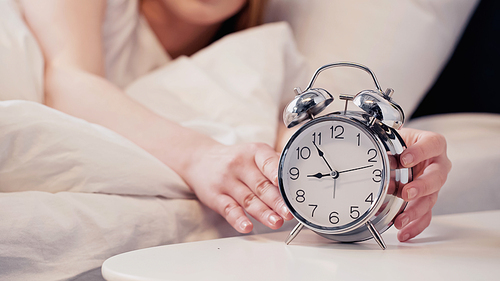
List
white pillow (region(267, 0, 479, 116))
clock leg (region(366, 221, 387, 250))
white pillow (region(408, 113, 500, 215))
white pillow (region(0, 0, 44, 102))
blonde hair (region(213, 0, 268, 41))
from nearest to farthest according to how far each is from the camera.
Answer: clock leg (region(366, 221, 387, 250)), white pillow (region(0, 0, 44, 102)), white pillow (region(408, 113, 500, 215)), white pillow (region(267, 0, 479, 116)), blonde hair (region(213, 0, 268, 41))

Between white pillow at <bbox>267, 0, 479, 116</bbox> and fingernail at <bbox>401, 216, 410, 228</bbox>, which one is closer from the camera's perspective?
fingernail at <bbox>401, 216, 410, 228</bbox>

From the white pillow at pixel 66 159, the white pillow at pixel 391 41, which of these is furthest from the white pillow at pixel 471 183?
the white pillow at pixel 66 159

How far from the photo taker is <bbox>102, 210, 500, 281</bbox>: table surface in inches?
17.8

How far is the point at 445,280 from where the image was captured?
17.2 inches

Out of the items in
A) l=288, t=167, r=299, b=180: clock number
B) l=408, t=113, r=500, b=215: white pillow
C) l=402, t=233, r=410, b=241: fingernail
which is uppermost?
l=288, t=167, r=299, b=180: clock number

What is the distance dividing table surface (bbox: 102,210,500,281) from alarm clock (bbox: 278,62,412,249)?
0.04 m

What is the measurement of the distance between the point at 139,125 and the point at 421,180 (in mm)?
596

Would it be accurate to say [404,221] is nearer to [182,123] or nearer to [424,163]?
[424,163]

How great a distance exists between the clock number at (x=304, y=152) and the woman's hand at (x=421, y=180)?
131mm

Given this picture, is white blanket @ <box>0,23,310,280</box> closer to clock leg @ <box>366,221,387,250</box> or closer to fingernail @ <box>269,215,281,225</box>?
fingernail @ <box>269,215,281,225</box>

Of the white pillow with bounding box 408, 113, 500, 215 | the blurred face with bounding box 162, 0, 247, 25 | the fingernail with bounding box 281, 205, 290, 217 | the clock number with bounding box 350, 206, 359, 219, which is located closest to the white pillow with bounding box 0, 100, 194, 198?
the fingernail with bounding box 281, 205, 290, 217

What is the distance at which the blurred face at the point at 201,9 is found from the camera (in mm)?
1433

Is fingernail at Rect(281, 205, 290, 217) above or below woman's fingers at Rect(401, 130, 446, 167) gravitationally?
below

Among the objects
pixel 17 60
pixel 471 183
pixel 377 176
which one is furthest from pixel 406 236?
pixel 17 60
